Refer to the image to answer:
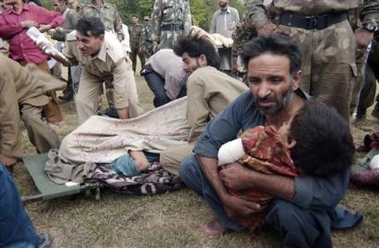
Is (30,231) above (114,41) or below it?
below

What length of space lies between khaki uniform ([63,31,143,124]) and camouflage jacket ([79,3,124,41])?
223 centimetres

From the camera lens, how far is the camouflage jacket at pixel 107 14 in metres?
6.13

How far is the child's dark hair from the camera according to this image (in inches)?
72.2

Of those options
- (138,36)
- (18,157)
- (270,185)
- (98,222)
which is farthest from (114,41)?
(138,36)

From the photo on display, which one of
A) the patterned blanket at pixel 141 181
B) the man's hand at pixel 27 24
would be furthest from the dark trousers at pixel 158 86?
the man's hand at pixel 27 24

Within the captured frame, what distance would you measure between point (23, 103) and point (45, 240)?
1457 mm

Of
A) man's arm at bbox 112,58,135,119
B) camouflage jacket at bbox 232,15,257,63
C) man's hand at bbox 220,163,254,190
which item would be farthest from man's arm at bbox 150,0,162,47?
man's hand at bbox 220,163,254,190

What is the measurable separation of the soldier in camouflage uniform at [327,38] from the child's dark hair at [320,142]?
94 cm

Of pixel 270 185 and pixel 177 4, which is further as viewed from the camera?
pixel 177 4

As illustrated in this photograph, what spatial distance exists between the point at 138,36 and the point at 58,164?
9.52m

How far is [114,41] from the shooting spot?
12.6ft

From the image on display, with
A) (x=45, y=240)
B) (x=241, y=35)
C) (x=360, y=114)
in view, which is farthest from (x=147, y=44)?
(x=45, y=240)

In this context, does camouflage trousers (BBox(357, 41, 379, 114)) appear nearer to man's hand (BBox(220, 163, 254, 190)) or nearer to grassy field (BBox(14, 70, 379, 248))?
grassy field (BBox(14, 70, 379, 248))

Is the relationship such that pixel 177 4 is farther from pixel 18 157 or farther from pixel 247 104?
pixel 247 104
